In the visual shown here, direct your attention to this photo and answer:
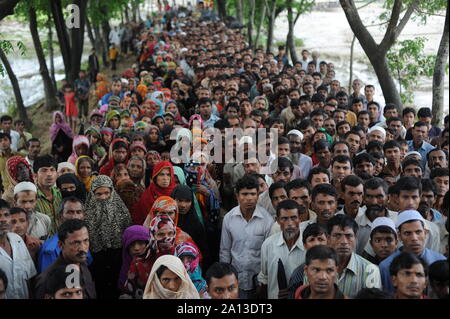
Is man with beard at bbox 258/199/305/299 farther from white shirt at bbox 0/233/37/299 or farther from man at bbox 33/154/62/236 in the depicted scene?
man at bbox 33/154/62/236

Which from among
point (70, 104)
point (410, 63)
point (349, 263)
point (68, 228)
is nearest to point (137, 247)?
point (68, 228)

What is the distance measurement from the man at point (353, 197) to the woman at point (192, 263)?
1590 millimetres

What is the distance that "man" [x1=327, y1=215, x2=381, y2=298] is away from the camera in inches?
155

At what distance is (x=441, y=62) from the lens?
26.2 feet

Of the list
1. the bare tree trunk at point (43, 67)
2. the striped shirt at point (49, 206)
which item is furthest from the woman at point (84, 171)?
the bare tree trunk at point (43, 67)

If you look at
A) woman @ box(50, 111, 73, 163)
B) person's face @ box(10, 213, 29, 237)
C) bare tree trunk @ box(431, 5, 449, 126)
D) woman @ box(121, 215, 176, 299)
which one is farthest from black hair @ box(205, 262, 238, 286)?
woman @ box(50, 111, 73, 163)

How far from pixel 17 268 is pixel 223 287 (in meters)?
1.75

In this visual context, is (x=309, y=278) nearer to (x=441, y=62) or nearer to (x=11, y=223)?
(x=11, y=223)

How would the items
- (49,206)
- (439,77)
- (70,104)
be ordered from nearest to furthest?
(49,206), (439,77), (70,104)

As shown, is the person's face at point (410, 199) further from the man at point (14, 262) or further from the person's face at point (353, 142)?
the man at point (14, 262)

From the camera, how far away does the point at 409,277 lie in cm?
354

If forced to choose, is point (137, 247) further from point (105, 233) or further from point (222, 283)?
point (222, 283)

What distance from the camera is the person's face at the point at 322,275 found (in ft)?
11.8

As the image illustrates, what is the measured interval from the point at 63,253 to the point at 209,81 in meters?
8.87
